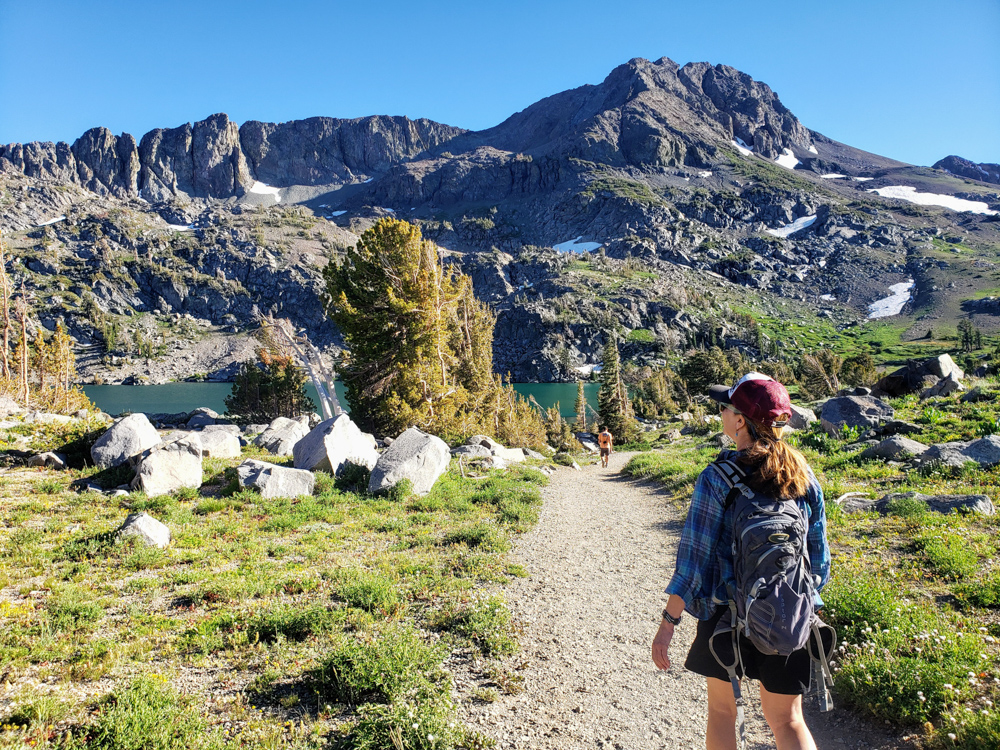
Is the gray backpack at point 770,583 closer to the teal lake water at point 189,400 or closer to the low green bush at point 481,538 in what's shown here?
the low green bush at point 481,538

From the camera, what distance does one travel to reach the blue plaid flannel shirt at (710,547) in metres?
3.25

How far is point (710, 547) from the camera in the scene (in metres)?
3.28

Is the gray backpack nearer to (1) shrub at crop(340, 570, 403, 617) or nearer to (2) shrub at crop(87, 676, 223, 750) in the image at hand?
(2) shrub at crop(87, 676, 223, 750)

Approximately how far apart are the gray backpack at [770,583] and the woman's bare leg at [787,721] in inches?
7.3

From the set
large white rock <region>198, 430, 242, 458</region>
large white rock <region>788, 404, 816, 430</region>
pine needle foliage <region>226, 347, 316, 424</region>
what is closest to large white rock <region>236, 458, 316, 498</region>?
large white rock <region>198, 430, 242, 458</region>

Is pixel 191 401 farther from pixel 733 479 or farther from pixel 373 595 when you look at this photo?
pixel 733 479

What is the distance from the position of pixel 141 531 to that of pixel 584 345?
177692 millimetres

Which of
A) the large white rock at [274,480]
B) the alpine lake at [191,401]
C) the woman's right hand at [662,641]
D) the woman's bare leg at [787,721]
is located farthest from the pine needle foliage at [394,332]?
the alpine lake at [191,401]

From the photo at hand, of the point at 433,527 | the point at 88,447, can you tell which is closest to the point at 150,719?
the point at 433,527

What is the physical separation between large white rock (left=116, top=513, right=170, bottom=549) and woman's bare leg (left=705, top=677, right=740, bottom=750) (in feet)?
33.0

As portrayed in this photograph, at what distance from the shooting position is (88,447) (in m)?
15.2

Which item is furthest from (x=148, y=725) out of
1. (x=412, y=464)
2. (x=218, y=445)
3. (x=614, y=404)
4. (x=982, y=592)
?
(x=614, y=404)

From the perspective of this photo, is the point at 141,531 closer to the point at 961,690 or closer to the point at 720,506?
the point at 720,506

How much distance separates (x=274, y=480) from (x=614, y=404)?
44.6 meters
